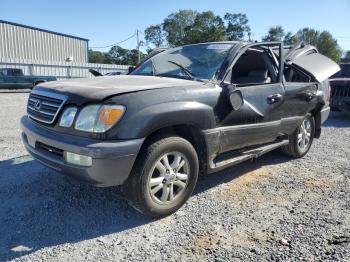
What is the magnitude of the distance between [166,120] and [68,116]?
2.90 ft

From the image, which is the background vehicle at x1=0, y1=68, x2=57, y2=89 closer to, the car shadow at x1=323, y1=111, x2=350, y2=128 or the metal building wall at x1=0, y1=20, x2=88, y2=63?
the metal building wall at x1=0, y1=20, x2=88, y2=63

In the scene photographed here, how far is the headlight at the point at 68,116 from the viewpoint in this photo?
2.87 m

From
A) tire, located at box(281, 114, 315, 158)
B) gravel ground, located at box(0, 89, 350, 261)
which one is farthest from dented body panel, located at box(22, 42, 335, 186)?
gravel ground, located at box(0, 89, 350, 261)

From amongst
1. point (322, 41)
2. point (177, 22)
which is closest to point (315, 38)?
point (322, 41)

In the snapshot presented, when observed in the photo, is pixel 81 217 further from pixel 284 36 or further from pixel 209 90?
pixel 284 36

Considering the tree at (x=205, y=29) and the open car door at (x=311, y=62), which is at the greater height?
the tree at (x=205, y=29)

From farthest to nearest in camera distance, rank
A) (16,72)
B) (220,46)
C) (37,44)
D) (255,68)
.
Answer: (37,44), (16,72), (255,68), (220,46)

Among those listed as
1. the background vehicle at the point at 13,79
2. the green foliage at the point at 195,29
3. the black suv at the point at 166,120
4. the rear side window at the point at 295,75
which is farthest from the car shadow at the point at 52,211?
the green foliage at the point at 195,29

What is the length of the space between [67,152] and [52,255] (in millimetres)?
842

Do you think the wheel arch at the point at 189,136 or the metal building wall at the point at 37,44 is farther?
the metal building wall at the point at 37,44

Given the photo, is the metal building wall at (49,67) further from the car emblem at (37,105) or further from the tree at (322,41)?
the tree at (322,41)

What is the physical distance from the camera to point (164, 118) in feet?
9.75

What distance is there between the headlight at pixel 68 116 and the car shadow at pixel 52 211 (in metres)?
0.97

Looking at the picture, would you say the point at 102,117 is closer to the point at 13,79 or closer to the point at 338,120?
the point at 338,120
